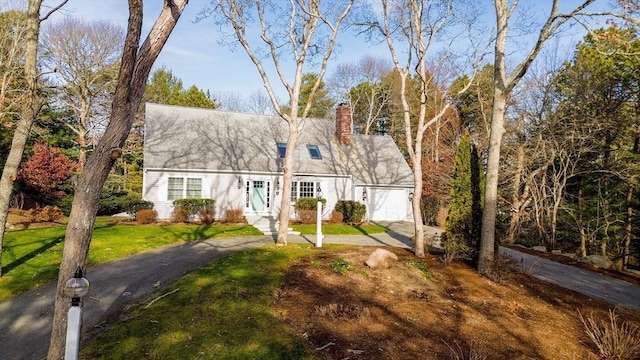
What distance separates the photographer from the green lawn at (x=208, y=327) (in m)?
4.50

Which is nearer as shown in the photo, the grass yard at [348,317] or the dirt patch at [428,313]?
the grass yard at [348,317]

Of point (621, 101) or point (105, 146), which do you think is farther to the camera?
point (621, 101)

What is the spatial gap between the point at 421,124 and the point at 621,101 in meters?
10.2

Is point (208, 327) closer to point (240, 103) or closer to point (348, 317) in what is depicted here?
point (348, 317)

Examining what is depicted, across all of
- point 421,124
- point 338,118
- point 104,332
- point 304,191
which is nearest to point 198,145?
point 304,191

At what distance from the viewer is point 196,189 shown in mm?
17875

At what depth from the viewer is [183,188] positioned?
1759 cm

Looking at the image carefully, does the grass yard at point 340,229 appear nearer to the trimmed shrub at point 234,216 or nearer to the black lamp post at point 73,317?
the trimmed shrub at point 234,216

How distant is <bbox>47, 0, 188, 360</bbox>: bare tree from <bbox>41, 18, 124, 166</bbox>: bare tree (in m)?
22.2

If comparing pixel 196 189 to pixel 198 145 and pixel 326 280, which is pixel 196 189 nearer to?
pixel 198 145

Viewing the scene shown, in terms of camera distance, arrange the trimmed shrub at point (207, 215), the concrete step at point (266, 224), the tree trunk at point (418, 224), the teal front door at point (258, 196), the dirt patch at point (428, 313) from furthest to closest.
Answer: the teal front door at point (258, 196) → the trimmed shrub at point (207, 215) → the concrete step at point (266, 224) → the tree trunk at point (418, 224) → the dirt patch at point (428, 313)

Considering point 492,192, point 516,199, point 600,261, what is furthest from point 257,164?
point 600,261

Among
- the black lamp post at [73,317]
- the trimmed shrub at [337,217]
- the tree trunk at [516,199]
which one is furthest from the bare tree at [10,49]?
the tree trunk at [516,199]

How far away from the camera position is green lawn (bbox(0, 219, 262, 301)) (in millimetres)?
7497
